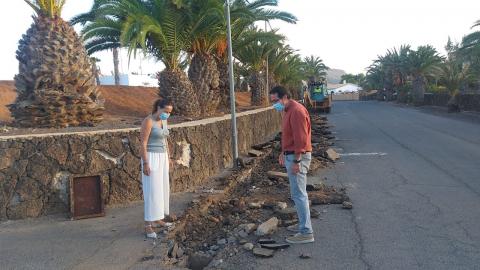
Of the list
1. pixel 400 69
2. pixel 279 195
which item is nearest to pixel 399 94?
pixel 400 69

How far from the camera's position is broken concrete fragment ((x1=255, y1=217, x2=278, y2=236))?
565 centimetres

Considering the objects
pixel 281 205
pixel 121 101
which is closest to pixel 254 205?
pixel 281 205

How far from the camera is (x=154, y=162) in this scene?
582 centimetres

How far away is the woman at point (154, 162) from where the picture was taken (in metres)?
5.70

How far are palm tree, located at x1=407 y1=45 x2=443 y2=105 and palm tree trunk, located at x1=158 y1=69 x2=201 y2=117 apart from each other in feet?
140

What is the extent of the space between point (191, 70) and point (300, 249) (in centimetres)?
1175

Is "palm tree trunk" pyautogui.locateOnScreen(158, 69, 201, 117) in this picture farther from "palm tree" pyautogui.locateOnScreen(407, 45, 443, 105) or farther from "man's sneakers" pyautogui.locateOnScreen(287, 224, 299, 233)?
"palm tree" pyautogui.locateOnScreen(407, 45, 443, 105)

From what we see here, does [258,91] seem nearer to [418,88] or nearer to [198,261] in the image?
[198,261]

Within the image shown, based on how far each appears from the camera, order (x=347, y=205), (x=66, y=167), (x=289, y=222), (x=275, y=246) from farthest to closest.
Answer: (x=347, y=205) → (x=66, y=167) → (x=289, y=222) → (x=275, y=246)

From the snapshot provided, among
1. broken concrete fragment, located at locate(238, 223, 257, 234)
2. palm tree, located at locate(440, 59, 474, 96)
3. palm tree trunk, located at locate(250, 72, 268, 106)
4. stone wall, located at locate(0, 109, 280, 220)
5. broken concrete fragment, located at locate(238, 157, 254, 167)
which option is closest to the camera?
broken concrete fragment, located at locate(238, 223, 257, 234)

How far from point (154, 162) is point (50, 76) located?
4167mm

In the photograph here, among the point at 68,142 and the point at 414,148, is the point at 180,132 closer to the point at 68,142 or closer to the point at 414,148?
the point at 68,142

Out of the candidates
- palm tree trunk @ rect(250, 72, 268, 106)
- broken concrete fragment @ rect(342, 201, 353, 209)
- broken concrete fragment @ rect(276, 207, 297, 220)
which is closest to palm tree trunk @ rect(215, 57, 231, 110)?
palm tree trunk @ rect(250, 72, 268, 106)

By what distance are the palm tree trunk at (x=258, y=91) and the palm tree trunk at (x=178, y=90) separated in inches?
591
